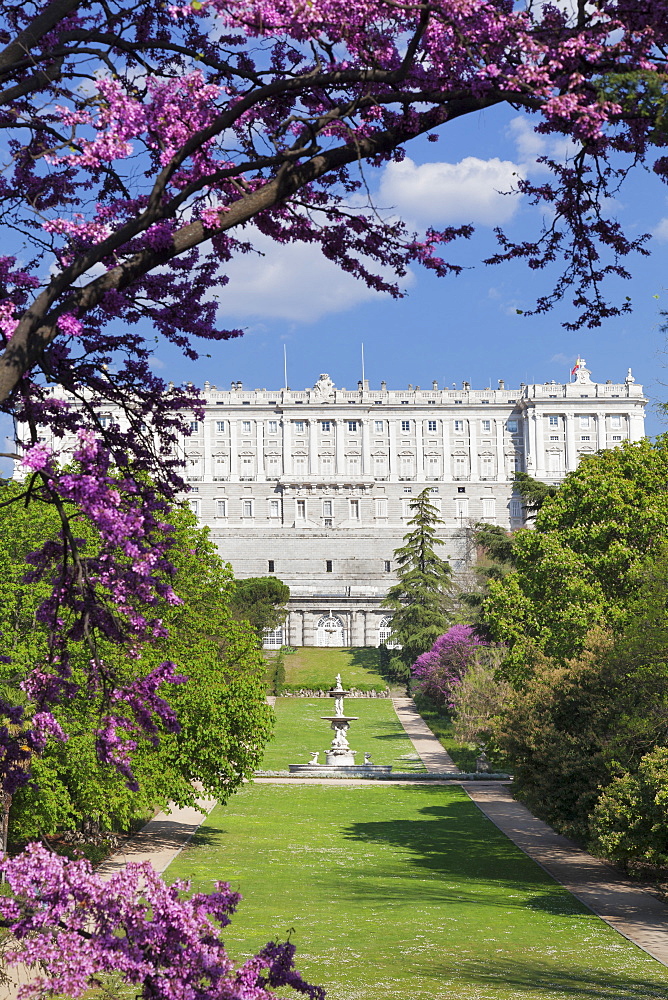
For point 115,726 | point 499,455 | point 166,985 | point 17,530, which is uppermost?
point 499,455

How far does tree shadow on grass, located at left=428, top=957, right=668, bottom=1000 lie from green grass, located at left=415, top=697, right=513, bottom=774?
1599cm

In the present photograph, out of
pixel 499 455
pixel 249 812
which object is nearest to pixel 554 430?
pixel 499 455

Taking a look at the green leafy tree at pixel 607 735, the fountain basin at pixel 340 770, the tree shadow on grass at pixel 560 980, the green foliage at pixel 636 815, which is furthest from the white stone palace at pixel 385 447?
the tree shadow on grass at pixel 560 980

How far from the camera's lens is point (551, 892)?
23375 mm

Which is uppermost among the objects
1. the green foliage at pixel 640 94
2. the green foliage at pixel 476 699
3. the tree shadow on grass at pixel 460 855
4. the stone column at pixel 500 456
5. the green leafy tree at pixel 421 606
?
the stone column at pixel 500 456

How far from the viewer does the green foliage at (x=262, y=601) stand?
80312mm

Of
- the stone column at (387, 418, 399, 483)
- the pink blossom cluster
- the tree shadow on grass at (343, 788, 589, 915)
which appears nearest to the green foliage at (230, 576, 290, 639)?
Answer: the stone column at (387, 418, 399, 483)

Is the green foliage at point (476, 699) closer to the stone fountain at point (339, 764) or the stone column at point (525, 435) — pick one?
the stone fountain at point (339, 764)

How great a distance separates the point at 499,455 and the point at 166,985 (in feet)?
426

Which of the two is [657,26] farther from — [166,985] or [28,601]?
[28,601]

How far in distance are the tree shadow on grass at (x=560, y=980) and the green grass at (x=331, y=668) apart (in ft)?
184

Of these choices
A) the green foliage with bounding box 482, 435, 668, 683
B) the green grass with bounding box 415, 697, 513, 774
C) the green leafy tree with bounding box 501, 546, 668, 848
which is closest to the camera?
the green leafy tree with bounding box 501, 546, 668, 848

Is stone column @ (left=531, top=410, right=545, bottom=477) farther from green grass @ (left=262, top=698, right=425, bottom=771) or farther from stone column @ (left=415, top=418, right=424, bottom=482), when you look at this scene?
green grass @ (left=262, top=698, right=425, bottom=771)

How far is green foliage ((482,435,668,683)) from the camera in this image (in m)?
29.9
